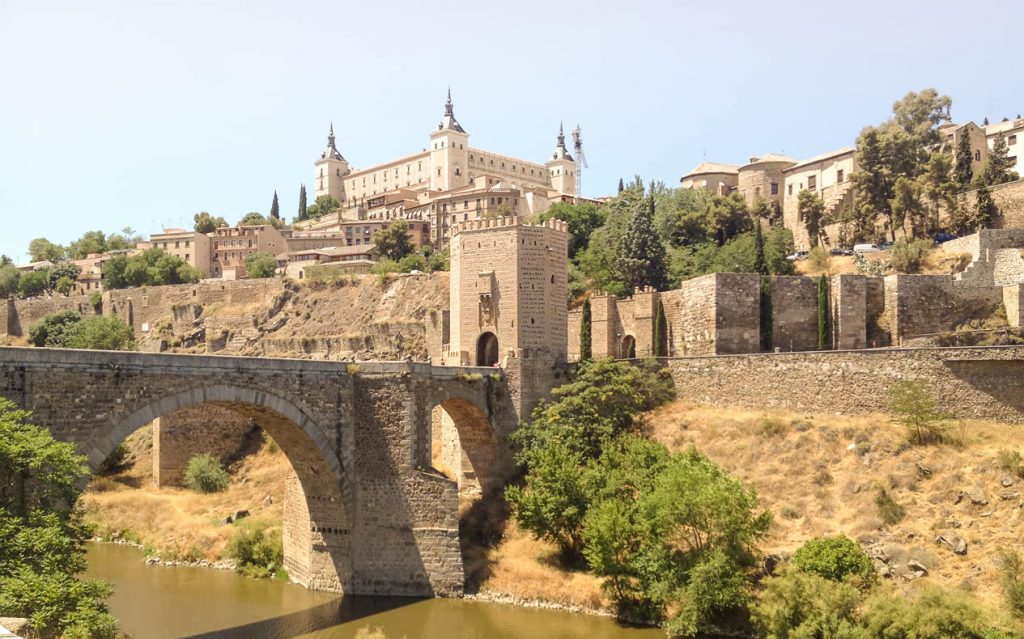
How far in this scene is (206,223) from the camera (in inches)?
4272

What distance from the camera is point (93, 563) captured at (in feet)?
111

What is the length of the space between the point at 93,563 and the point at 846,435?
995 inches

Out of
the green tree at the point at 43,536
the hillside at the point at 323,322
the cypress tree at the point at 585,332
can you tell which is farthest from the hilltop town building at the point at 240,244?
the green tree at the point at 43,536

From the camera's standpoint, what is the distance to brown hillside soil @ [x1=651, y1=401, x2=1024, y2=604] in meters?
24.3

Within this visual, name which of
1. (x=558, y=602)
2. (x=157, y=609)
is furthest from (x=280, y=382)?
(x=558, y=602)

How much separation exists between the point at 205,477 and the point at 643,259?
25.8m

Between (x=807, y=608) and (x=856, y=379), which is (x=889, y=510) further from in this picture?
(x=856, y=379)

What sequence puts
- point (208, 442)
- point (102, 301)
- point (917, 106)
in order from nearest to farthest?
point (208, 442)
point (917, 106)
point (102, 301)

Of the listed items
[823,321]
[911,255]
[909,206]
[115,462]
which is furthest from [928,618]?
[115,462]

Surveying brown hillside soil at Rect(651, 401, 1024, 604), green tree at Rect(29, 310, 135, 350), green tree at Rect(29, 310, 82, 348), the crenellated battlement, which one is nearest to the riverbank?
brown hillside soil at Rect(651, 401, 1024, 604)

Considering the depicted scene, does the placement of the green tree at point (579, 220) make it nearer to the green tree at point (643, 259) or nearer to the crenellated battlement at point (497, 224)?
the green tree at point (643, 259)

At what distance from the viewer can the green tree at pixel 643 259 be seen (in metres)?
54.0

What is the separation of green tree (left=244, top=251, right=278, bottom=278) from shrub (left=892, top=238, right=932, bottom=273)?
1971 inches

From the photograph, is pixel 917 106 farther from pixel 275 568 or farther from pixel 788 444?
pixel 275 568
